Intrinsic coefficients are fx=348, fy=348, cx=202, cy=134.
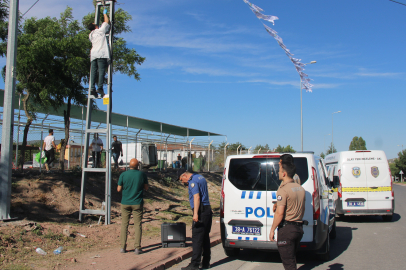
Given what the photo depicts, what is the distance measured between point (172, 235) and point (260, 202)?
2.25 metres

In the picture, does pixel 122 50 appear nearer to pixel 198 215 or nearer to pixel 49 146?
pixel 49 146

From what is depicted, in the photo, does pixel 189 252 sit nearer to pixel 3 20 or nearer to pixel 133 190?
pixel 133 190

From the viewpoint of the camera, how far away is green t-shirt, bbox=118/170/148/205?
6809mm

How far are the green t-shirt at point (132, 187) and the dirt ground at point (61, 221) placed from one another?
1.06m

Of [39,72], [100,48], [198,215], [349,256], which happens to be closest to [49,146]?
[39,72]

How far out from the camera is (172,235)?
7.39 meters

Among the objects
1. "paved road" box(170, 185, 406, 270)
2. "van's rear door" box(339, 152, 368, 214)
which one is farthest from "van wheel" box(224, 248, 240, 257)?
"van's rear door" box(339, 152, 368, 214)

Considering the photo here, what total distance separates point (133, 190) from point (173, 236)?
1.43m

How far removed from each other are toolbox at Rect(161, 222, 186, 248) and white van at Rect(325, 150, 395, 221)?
6789mm

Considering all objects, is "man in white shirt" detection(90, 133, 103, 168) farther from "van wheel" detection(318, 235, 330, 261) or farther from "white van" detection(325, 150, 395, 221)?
"van wheel" detection(318, 235, 330, 261)

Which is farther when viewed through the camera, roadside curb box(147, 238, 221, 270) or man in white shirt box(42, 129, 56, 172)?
man in white shirt box(42, 129, 56, 172)

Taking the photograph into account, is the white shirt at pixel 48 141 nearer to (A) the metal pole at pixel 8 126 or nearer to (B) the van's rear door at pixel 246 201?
(A) the metal pole at pixel 8 126

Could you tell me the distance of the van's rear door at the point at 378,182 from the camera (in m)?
12.0

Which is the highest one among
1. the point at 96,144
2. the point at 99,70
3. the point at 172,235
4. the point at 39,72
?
the point at 39,72
